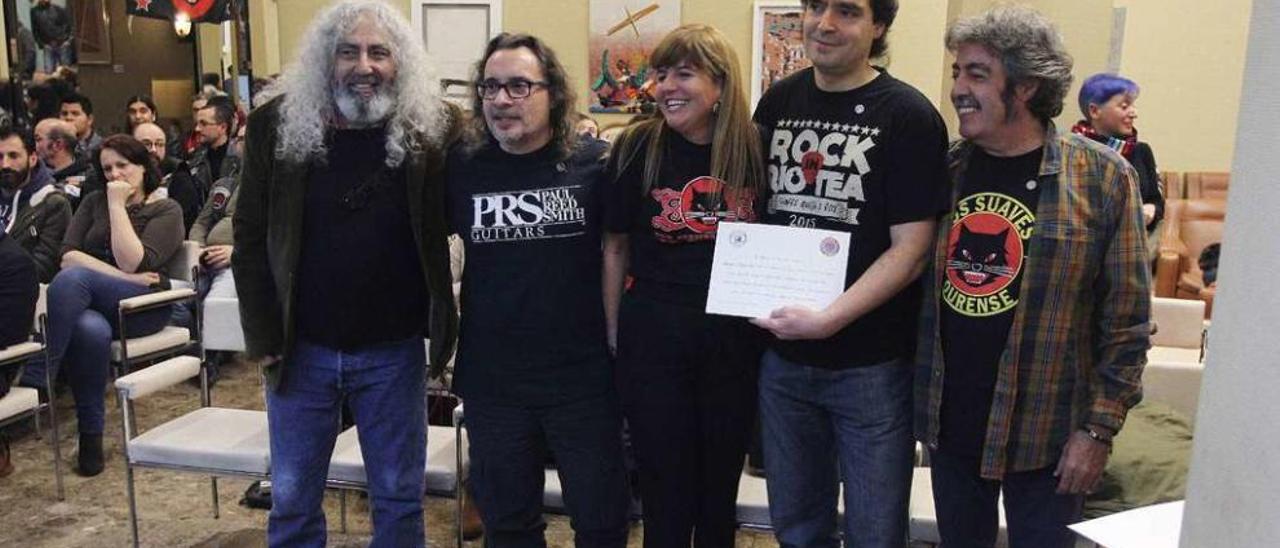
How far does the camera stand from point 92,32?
10.8 m

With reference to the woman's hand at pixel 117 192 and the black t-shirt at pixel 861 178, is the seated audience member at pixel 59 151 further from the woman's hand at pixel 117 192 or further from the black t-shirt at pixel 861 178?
the black t-shirt at pixel 861 178

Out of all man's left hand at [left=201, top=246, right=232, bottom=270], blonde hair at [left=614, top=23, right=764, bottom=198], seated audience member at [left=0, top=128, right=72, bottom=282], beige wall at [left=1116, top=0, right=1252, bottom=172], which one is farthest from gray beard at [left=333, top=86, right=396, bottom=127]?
beige wall at [left=1116, top=0, right=1252, bottom=172]

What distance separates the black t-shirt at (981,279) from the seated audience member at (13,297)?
140 inches

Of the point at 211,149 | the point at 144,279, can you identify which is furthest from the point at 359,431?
the point at 211,149

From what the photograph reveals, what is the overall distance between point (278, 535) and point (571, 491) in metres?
0.84

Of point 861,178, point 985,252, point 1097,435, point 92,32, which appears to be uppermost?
point 92,32

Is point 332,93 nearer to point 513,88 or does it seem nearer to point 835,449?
point 513,88

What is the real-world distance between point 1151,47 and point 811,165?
750 cm

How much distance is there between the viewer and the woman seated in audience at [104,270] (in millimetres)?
4496

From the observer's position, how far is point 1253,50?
108cm

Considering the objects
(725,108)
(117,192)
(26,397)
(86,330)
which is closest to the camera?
(725,108)

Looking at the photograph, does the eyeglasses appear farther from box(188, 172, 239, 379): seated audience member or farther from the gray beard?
box(188, 172, 239, 379): seated audience member

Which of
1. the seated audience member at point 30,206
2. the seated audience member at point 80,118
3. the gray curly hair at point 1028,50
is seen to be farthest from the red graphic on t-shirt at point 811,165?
the seated audience member at point 80,118

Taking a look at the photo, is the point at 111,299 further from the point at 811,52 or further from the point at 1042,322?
the point at 1042,322
